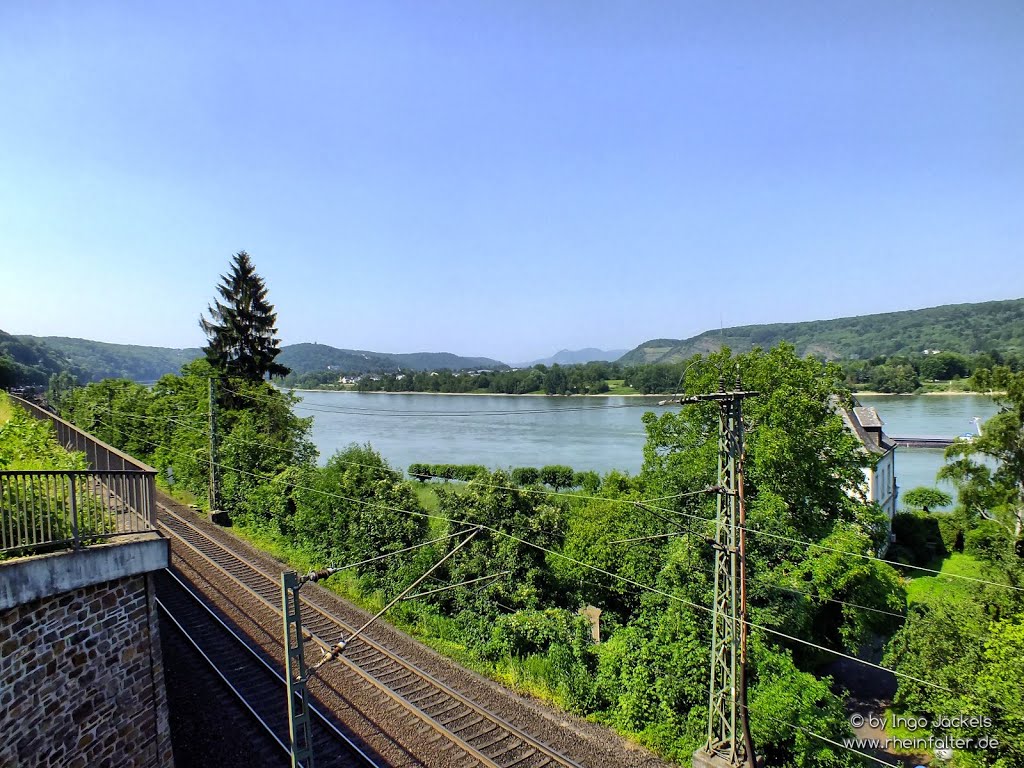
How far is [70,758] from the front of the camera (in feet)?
19.3

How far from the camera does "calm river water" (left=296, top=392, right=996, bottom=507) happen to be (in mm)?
44812

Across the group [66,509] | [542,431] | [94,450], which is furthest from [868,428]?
[542,431]

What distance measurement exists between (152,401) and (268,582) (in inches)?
792

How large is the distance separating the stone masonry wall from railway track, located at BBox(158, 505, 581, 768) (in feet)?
13.9

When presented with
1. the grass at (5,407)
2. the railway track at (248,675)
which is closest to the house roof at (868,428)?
the railway track at (248,675)

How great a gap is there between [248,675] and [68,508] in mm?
6370

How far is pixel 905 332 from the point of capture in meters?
147

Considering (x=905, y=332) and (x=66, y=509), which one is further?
(x=905, y=332)

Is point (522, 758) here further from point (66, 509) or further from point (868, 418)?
point (868, 418)

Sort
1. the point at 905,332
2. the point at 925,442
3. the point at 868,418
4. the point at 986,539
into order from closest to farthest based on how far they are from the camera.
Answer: the point at 986,539, the point at 868,418, the point at 925,442, the point at 905,332

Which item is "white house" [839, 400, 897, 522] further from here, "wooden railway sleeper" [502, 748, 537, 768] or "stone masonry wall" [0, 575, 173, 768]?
"stone masonry wall" [0, 575, 173, 768]

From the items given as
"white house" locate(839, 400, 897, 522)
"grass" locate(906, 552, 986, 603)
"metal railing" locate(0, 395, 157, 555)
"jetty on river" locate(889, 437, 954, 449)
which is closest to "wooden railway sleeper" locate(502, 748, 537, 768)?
"metal railing" locate(0, 395, 157, 555)

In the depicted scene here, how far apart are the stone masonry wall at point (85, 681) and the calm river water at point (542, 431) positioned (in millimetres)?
22633

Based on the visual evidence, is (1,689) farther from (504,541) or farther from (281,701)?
(504,541)
